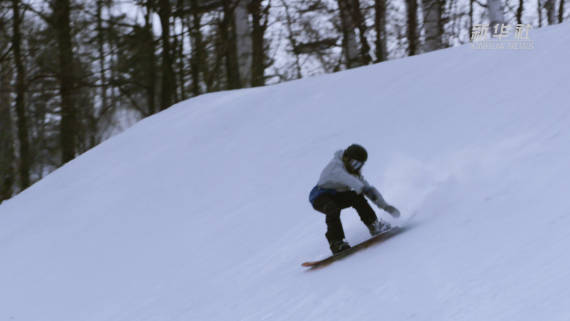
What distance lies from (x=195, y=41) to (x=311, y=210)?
13.8 m

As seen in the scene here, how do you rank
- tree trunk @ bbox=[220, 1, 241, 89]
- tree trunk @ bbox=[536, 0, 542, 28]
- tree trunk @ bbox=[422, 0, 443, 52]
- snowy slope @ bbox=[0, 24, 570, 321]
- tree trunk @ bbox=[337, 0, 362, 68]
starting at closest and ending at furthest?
1. snowy slope @ bbox=[0, 24, 570, 321]
2. tree trunk @ bbox=[422, 0, 443, 52]
3. tree trunk @ bbox=[337, 0, 362, 68]
4. tree trunk @ bbox=[220, 1, 241, 89]
5. tree trunk @ bbox=[536, 0, 542, 28]

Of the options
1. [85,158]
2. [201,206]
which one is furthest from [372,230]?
[85,158]

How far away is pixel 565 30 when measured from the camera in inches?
423

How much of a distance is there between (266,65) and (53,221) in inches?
467

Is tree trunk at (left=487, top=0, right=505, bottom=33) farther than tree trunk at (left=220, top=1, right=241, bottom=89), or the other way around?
tree trunk at (left=220, top=1, right=241, bottom=89)

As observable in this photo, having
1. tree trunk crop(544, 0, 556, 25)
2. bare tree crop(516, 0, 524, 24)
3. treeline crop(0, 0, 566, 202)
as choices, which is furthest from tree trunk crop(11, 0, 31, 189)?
tree trunk crop(544, 0, 556, 25)

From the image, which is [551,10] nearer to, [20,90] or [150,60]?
[150,60]

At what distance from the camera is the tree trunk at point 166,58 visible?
18703 mm

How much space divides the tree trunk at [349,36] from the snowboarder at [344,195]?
11625mm

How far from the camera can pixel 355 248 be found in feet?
19.3

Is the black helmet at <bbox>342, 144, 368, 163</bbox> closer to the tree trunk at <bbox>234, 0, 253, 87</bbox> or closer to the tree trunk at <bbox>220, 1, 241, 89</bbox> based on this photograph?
the tree trunk at <bbox>234, 0, 253, 87</bbox>

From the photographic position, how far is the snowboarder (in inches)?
233

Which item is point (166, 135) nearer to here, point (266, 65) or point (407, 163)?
point (407, 163)

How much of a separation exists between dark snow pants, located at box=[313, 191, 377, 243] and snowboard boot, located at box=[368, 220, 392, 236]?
43 millimetres
